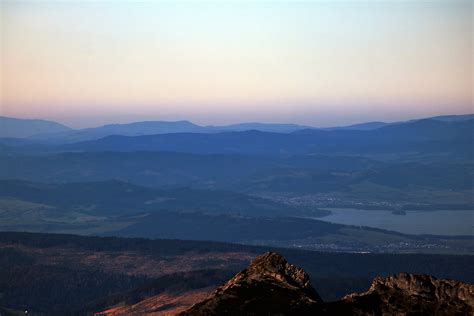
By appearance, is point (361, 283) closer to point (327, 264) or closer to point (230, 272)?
point (230, 272)

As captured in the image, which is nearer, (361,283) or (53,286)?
(361,283)

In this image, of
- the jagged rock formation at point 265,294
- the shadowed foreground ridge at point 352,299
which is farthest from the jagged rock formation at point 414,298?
the jagged rock formation at point 265,294

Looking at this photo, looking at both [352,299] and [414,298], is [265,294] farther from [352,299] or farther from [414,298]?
[414,298]

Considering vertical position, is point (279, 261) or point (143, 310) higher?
point (279, 261)

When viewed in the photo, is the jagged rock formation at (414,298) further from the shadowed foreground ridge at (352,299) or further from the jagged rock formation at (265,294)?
the jagged rock formation at (265,294)

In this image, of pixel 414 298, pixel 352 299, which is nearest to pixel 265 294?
pixel 352 299

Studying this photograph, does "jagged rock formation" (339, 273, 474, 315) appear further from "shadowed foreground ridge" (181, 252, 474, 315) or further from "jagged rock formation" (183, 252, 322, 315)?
"jagged rock formation" (183, 252, 322, 315)

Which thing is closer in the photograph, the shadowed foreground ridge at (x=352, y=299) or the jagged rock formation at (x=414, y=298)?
the shadowed foreground ridge at (x=352, y=299)

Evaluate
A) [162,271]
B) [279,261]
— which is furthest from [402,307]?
[162,271]
